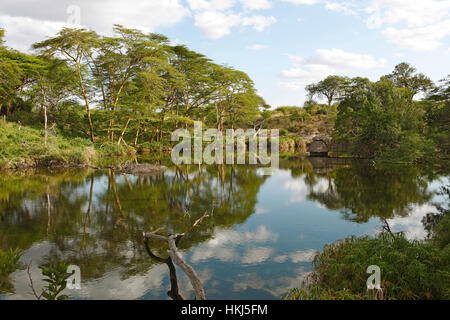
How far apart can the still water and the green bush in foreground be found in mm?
357

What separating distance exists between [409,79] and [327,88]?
11.0 m

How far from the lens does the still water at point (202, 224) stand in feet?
12.9

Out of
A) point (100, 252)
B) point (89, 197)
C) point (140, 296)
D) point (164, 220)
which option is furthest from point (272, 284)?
point (89, 197)

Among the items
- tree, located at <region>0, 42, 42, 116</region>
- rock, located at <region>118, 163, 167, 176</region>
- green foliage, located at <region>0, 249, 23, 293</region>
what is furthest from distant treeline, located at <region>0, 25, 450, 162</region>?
green foliage, located at <region>0, 249, 23, 293</region>

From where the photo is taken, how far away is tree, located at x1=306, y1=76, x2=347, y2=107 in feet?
133

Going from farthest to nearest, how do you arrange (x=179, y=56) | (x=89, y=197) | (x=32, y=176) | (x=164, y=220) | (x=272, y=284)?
(x=179, y=56) < (x=32, y=176) < (x=89, y=197) < (x=164, y=220) < (x=272, y=284)

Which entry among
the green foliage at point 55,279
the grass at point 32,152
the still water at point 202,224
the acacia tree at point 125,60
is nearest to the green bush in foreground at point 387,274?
the still water at point 202,224

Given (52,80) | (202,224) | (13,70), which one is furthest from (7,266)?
(52,80)

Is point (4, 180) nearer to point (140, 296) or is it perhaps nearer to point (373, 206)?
point (140, 296)

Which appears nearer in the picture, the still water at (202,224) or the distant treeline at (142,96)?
the still water at (202,224)

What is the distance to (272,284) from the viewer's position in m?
3.88

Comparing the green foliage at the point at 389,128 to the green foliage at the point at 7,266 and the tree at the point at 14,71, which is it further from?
the tree at the point at 14,71

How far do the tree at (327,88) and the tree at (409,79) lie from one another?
7007mm
